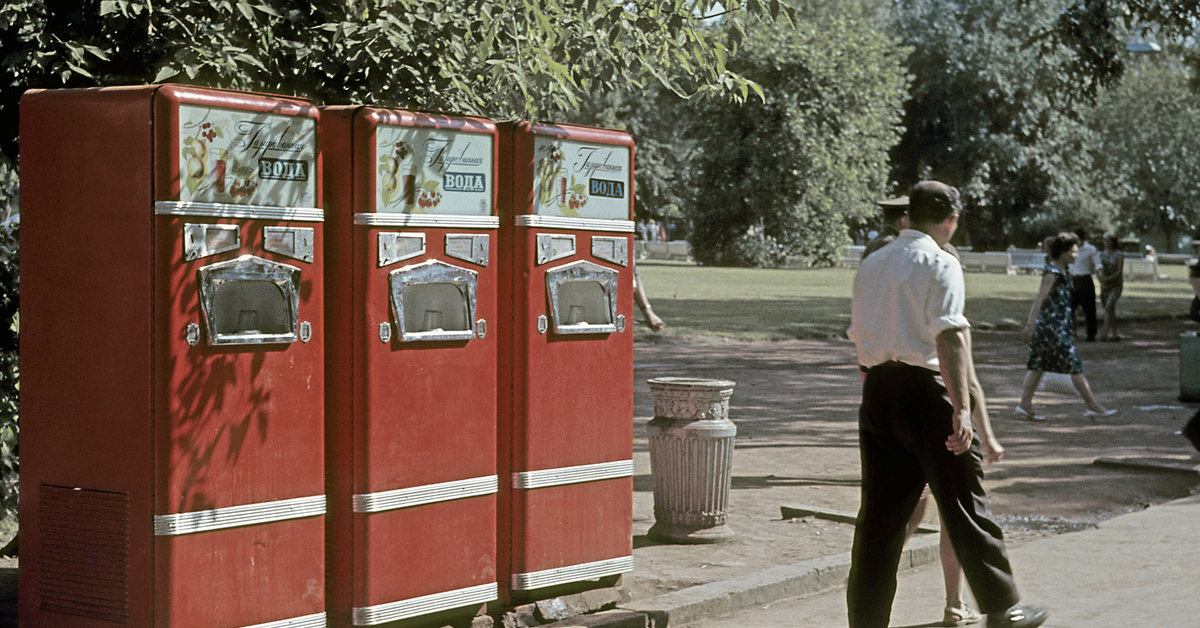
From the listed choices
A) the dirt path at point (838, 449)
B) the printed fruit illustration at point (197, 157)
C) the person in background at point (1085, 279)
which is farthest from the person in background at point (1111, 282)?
the printed fruit illustration at point (197, 157)

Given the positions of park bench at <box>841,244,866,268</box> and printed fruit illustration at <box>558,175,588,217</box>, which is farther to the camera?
park bench at <box>841,244,866,268</box>

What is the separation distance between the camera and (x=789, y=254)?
5162 cm

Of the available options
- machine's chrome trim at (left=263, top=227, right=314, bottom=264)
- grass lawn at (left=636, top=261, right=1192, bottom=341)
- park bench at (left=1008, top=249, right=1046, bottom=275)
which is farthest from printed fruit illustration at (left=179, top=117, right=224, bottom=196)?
park bench at (left=1008, top=249, right=1046, bottom=275)

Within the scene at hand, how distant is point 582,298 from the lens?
19.6ft

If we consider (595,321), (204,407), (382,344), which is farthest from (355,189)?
(595,321)

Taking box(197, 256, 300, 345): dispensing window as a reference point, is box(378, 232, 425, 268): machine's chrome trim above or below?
above

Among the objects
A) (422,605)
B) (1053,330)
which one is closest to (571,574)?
(422,605)

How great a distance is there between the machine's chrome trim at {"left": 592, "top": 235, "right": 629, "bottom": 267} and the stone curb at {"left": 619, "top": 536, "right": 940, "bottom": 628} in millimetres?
1621

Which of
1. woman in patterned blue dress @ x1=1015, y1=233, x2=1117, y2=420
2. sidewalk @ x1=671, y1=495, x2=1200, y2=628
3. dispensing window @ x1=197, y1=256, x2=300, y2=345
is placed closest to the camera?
dispensing window @ x1=197, y1=256, x2=300, y2=345

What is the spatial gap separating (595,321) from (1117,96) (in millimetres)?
66851

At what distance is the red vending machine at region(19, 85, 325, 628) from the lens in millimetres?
4516

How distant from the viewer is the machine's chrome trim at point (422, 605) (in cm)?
508

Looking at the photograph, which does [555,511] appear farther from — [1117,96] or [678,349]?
[1117,96]

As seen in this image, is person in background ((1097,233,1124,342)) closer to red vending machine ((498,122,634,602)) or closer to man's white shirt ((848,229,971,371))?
red vending machine ((498,122,634,602))
